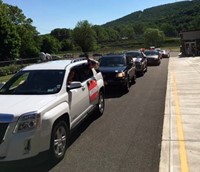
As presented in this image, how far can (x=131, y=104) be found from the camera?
12.0 metres

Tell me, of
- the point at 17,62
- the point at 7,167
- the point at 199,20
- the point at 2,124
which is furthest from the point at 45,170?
the point at 199,20

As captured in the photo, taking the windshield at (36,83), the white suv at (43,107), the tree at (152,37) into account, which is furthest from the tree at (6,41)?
the tree at (152,37)

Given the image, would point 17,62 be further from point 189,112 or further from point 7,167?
point 7,167

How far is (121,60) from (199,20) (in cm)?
13375

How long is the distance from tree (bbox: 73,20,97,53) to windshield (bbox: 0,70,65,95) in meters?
80.4

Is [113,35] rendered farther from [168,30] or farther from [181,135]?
[181,135]

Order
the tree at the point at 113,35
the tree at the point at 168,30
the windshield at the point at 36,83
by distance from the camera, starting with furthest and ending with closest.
A: the tree at the point at 113,35, the tree at the point at 168,30, the windshield at the point at 36,83

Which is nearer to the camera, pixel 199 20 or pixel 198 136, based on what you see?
pixel 198 136

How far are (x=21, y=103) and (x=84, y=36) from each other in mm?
87799

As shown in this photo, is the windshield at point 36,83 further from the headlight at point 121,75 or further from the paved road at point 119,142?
the headlight at point 121,75

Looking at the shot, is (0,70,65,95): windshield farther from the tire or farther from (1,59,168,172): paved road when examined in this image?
the tire

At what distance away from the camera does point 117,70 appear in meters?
14.9

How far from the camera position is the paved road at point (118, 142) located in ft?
19.5

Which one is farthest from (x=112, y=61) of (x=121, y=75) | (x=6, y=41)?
(x=6, y=41)
